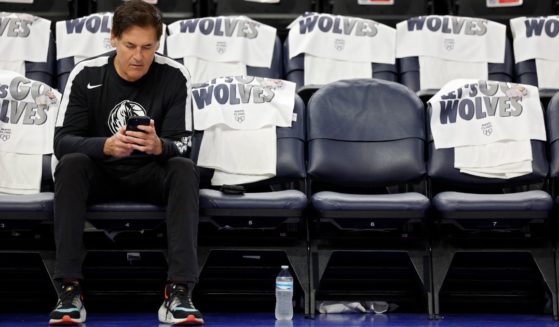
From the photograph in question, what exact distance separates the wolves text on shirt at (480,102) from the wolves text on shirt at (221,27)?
1165 mm

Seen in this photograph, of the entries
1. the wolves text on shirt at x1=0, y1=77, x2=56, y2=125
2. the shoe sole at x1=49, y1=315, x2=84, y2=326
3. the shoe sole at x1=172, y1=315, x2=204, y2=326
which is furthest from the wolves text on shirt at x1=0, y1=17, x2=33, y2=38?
the shoe sole at x1=172, y1=315, x2=204, y2=326

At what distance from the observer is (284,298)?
303 centimetres

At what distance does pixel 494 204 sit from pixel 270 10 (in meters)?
2.07

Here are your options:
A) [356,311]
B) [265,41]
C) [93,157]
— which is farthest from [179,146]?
[265,41]

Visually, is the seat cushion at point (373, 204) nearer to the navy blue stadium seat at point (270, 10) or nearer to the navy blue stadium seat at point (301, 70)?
the navy blue stadium seat at point (301, 70)

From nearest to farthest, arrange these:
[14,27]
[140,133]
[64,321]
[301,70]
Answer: [64,321], [140,133], [14,27], [301,70]

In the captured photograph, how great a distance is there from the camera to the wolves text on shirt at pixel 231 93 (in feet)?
11.3

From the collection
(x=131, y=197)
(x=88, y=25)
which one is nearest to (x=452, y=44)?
(x=88, y=25)

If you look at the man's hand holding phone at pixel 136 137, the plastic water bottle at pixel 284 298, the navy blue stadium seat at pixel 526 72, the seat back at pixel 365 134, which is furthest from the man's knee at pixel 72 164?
the navy blue stadium seat at pixel 526 72

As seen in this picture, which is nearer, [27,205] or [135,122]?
[135,122]

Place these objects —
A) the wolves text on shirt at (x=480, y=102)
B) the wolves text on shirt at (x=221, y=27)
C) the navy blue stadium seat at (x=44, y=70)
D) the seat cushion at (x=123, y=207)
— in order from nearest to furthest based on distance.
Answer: the seat cushion at (x=123, y=207)
the wolves text on shirt at (x=480, y=102)
the navy blue stadium seat at (x=44, y=70)
the wolves text on shirt at (x=221, y=27)

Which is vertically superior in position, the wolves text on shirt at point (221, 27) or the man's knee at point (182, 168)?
the wolves text on shirt at point (221, 27)

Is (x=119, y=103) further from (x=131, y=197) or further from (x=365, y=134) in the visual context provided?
(x=365, y=134)

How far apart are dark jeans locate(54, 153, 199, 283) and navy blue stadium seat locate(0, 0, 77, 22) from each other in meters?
1.92
